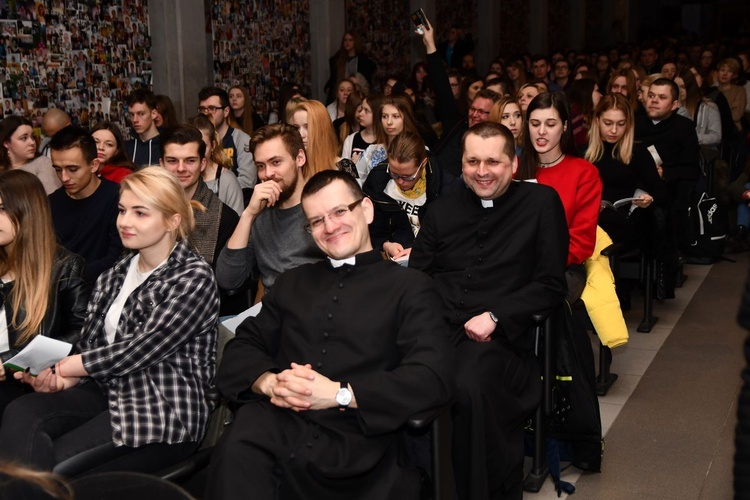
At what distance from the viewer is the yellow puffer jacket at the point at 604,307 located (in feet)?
14.8

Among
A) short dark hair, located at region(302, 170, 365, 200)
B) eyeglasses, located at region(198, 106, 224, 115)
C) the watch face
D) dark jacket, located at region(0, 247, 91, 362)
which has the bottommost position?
the watch face

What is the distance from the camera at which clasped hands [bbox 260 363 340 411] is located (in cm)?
294

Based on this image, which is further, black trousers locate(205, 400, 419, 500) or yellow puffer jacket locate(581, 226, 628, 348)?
yellow puffer jacket locate(581, 226, 628, 348)

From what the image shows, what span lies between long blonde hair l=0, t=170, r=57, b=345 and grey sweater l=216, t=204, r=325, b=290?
81cm

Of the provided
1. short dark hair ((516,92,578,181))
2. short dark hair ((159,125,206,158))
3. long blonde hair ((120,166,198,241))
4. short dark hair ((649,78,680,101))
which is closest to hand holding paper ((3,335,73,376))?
long blonde hair ((120,166,198,241))

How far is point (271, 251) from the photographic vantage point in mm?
4348

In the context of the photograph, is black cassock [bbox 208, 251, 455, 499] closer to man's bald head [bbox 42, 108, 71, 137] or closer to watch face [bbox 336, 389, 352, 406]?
watch face [bbox 336, 389, 352, 406]

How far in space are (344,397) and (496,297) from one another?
3.84ft

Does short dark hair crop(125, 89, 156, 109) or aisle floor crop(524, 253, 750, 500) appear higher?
short dark hair crop(125, 89, 156, 109)

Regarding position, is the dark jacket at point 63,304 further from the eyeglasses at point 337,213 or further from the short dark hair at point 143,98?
the short dark hair at point 143,98

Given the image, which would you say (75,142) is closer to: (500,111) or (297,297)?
(297,297)

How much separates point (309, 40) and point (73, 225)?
26.0ft

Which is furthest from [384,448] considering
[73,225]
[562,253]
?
[73,225]

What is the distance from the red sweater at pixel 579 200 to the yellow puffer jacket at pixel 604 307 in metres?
0.12
